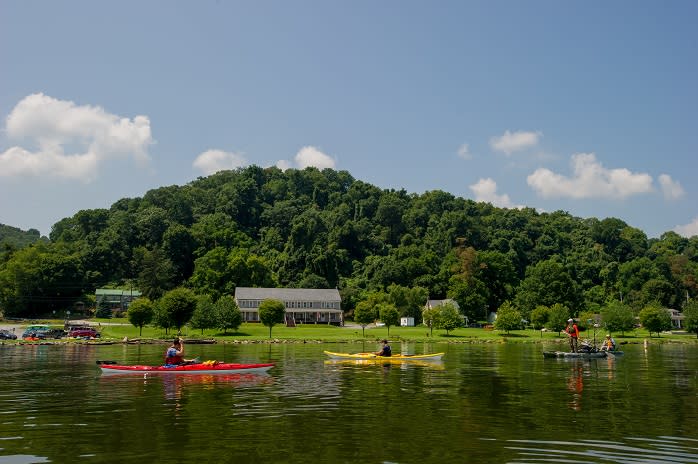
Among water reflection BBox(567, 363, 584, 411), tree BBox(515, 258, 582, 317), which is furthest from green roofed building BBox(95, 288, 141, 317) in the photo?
water reflection BBox(567, 363, 584, 411)

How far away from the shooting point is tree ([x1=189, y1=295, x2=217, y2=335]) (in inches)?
3187

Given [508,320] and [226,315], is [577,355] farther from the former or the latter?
[226,315]

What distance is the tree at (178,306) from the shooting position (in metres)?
77.4

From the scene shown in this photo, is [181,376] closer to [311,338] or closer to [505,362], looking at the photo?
[505,362]

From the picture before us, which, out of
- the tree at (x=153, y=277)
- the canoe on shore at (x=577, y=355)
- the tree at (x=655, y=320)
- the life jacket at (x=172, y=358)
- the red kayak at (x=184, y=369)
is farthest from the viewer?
the tree at (x=153, y=277)

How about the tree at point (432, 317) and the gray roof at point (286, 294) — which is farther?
the gray roof at point (286, 294)

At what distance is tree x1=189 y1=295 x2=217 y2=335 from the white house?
38.3 meters

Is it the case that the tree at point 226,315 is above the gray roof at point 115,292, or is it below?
below

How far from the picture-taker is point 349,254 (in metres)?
168

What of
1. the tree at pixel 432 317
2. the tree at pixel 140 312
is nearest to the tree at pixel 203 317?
the tree at pixel 140 312

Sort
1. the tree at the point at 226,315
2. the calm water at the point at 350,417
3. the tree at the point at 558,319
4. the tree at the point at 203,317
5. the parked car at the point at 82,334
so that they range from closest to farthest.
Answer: the calm water at the point at 350,417
the parked car at the point at 82,334
the tree at the point at 203,317
the tree at the point at 226,315
the tree at the point at 558,319

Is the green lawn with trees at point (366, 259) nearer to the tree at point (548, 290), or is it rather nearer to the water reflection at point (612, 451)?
the tree at point (548, 290)

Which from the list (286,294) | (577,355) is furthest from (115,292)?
(577,355)

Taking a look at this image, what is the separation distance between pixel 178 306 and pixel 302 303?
50.1 metres
